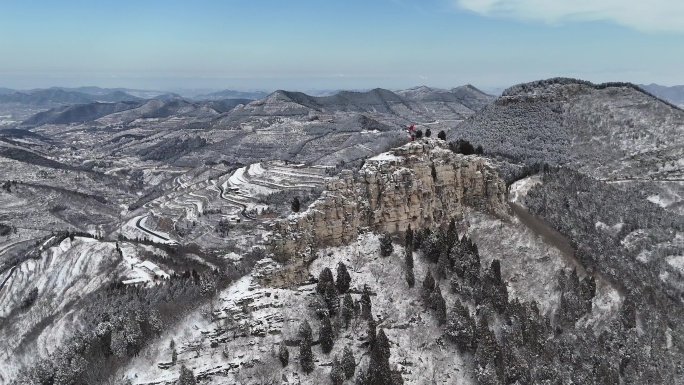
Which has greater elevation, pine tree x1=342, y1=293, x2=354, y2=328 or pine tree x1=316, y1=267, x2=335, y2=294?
pine tree x1=316, y1=267, x2=335, y2=294

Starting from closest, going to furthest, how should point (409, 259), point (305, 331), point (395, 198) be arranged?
point (305, 331) → point (409, 259) → point (395, 198)

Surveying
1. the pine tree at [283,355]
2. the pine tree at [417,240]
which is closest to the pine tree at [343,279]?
the pine tree at [283,355]

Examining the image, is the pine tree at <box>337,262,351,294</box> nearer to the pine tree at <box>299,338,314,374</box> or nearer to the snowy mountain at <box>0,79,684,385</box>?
the snowy mountain at <box>0,79,684,385</box>

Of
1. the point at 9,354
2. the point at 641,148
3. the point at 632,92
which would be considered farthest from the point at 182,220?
the point at 632,92

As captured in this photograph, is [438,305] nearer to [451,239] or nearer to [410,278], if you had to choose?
[410,278]

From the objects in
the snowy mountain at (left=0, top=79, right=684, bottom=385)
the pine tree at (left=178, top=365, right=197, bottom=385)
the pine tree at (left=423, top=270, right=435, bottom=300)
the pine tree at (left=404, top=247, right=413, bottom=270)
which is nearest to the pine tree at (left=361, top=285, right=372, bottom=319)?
the snowy mountain at (left=0, top=79, right=684, bottom=385)

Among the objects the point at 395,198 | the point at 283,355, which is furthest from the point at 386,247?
the point at 283,355

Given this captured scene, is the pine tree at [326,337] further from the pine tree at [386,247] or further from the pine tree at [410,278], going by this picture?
the pine tree at [386,247]

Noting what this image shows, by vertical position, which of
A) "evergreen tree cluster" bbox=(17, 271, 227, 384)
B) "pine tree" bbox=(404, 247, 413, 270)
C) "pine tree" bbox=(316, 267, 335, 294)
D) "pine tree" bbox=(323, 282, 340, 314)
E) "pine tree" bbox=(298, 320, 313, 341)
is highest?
"pine tree" bbox=(404, 247, 413, 270)
